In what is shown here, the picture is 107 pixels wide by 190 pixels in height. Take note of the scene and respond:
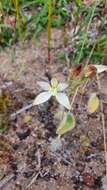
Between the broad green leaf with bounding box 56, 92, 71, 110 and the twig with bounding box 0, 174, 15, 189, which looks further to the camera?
the twig with bounding box 0, 174, 15, 189

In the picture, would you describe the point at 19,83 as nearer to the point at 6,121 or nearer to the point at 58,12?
the point at 6,121

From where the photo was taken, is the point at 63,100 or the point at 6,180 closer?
the point at 63,100

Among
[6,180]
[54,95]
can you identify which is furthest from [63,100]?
[6,180]

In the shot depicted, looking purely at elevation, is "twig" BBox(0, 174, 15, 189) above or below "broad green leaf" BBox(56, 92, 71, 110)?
below

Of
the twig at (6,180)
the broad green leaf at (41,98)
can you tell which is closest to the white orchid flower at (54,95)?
the broad green leaf at (41,98)

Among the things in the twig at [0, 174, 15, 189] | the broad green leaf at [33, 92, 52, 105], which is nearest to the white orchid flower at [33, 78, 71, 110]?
the broad green leaf at [33, 92, 52, 105]

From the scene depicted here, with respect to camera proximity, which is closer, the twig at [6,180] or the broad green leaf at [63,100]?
the broad green leaf at [63,100]

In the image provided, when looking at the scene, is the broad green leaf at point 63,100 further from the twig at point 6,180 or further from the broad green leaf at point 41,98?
the twig at point 6,180

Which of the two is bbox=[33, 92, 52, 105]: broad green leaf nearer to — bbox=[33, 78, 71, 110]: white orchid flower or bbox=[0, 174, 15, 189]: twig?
bbox=[33, 78, 71, 110]: white orchid flower

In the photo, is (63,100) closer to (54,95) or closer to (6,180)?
(54,95)

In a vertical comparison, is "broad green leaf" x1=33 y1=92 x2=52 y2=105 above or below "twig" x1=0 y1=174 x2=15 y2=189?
above

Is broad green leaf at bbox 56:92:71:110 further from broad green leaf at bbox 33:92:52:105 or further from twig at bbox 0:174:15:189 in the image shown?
twig at bbox 0:174:15:189

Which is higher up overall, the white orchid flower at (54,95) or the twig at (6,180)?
the white orchid flower at (54,95)

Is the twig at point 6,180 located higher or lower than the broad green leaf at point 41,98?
lower
